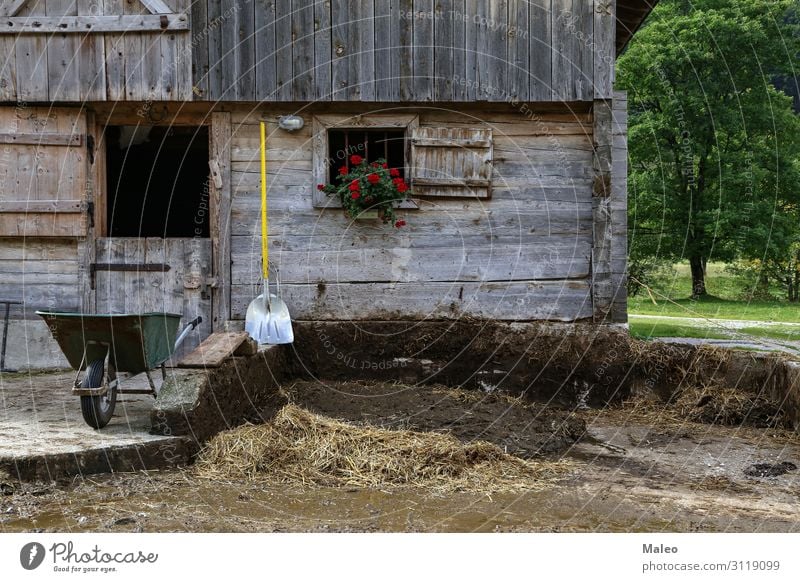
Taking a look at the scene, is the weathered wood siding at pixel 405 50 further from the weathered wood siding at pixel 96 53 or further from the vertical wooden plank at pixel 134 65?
the vertical wooden plank at pixel 134 65

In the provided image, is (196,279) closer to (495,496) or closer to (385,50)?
(385,50)

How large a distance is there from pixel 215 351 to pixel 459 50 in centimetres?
367

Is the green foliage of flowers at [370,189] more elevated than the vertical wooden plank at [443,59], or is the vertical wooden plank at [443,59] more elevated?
the vertical wooden plank at [443,59]

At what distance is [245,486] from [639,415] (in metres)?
4.07

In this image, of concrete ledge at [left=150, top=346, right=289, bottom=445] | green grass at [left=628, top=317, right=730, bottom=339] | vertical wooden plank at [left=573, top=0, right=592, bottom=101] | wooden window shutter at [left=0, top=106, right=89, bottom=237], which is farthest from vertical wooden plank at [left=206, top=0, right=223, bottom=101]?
green grass at [left=628, top=317, right=730, bottom=339]

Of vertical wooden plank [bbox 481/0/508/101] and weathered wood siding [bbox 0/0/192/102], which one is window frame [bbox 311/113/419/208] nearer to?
vertical wooden plank [bbox 481/0/508/101]

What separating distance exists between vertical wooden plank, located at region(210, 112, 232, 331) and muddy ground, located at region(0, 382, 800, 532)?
6.23 ft

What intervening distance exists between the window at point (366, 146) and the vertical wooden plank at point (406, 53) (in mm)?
456

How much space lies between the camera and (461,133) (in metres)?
8.68

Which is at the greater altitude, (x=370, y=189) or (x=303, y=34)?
(x=303, y=34)

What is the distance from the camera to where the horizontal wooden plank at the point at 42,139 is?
8.76 meters

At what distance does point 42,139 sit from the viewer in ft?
28.8

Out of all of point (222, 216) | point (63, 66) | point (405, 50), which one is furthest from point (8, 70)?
point (405, 50)

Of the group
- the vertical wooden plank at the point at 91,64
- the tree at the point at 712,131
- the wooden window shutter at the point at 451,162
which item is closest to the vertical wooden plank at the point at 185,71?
the vertical wooden plank at the point at 91,64
